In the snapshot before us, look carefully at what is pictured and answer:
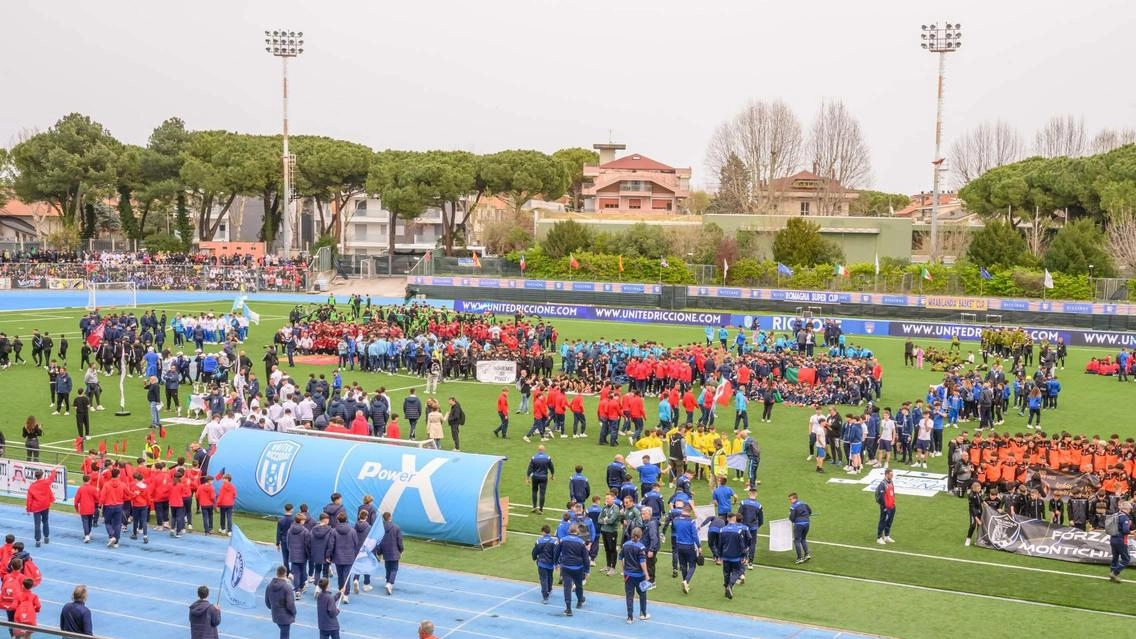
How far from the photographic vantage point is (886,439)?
77.8 feet

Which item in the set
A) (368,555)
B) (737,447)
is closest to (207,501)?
(368,555)

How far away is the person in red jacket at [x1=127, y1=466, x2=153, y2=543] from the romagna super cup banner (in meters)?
1.89

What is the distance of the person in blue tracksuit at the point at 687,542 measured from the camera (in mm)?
15805

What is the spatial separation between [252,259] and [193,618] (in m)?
65.4

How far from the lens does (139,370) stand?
118 ft

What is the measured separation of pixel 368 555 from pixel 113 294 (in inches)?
2232

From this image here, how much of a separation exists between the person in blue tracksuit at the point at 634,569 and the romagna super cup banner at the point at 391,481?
3944 millimetres

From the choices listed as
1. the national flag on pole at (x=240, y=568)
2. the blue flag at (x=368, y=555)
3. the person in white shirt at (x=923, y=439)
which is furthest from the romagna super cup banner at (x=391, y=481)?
the person in white shirt at (x=923, y=439)

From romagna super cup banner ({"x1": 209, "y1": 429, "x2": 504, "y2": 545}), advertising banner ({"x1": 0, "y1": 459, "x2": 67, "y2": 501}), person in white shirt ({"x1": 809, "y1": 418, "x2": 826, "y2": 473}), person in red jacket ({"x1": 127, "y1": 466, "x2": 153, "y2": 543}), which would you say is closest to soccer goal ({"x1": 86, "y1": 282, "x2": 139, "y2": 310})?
advertising banner ({"x1": 0, "y1": 459, "x2": 67, "y2": 501})

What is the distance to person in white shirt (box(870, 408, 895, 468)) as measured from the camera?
23.7m

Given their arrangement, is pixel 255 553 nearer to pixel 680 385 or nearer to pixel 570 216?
pixel 680 385

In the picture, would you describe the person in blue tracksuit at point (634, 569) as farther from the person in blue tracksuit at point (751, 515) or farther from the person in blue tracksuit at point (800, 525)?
the person in blue tracksuit at point (800, 525)

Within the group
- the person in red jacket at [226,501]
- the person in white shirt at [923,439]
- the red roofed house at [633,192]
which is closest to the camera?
the person in red jacket at [226,501]

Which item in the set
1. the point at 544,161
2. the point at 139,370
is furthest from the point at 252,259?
the point at 139,370
